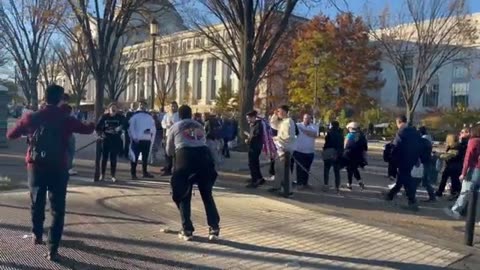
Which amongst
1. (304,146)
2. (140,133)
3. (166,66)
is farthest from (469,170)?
(166,66)

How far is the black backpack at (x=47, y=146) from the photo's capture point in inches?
239

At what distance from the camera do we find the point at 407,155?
10.8m

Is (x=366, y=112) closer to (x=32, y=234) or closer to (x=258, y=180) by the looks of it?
(x=258, y=180)

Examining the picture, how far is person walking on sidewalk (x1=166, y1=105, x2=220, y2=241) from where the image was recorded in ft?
23.2

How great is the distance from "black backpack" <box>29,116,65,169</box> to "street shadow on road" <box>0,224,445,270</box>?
1097 millimetres

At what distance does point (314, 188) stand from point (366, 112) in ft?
141

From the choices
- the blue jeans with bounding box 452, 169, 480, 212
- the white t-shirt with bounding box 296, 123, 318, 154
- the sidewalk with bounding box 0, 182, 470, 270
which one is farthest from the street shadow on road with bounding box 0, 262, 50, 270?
the white t-shirt with bounding box 296, 123, 318, 154

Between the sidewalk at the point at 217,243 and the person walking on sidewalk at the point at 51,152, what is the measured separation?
440 millimetres

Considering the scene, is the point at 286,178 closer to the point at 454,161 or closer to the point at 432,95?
the point at 454,161

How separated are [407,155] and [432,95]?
64377 millimetres

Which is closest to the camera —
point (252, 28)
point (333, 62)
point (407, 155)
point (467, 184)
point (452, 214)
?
point (467, 184)

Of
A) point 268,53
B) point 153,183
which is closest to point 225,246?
point 153,183

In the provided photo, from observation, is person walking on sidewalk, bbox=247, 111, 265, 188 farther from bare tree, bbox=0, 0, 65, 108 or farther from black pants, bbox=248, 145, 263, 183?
bare tree, bbox=0, 0, 65, 108

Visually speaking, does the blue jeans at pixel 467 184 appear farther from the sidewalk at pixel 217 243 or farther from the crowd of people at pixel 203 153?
the sidewalk at pixel 217 243
